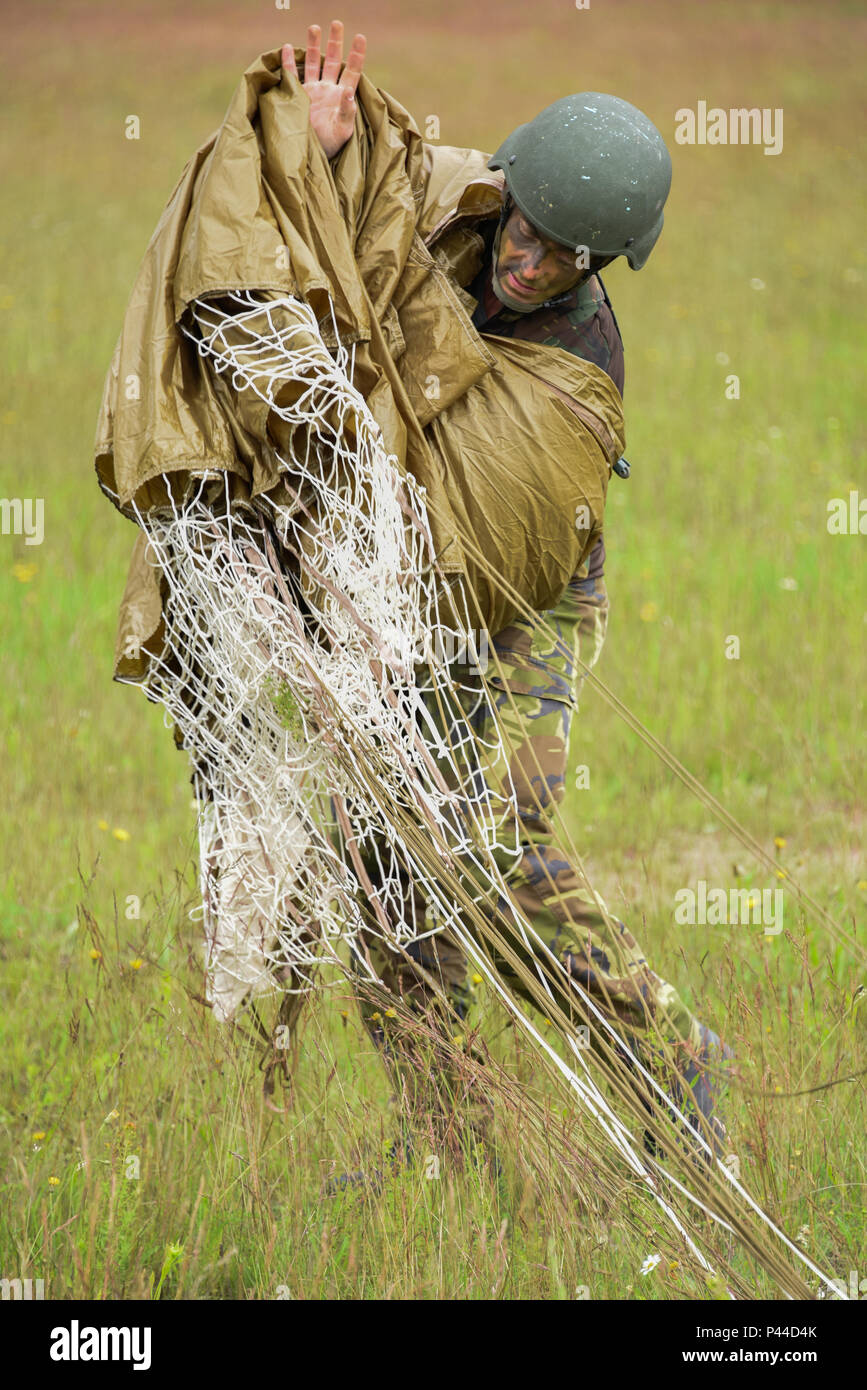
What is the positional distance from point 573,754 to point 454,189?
243cm

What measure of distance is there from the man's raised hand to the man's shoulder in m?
0.15

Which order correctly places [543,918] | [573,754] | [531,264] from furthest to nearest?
1. [573,754]
2. [543,918]
3. [531,264]

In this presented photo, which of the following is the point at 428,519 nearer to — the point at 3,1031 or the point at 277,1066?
the point at 277,1066

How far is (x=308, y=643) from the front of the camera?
1.92 m

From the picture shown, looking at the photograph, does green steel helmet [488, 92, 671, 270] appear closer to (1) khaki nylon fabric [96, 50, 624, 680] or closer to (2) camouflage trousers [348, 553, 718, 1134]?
(1) khaki nylon fabric [96, 50, 624, 680]

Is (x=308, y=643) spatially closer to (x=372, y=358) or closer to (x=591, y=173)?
(x=372, y=358)

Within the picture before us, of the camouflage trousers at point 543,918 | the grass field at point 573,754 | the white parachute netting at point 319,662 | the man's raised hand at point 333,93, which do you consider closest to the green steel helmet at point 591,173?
the man's raised hand at point 333,93

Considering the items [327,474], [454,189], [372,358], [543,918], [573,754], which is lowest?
[543,918]

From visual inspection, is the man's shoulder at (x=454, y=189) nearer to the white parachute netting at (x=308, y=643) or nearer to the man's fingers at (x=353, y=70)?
the man's fingers at (x=353, y=70)

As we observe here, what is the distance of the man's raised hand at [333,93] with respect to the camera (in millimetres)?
1941

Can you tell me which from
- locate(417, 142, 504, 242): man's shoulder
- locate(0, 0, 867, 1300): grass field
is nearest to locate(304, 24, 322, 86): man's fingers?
locate(417, 142, 504, 242): man's shoulder

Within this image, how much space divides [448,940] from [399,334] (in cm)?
103

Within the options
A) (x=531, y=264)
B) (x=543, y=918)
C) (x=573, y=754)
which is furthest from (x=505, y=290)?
(x=573, y=754)

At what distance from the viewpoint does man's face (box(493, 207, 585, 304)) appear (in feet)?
6.31
